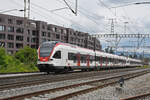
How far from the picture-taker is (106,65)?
36.8 metres

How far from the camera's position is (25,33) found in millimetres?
67188

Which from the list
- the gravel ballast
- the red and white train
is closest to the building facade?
the red and white train

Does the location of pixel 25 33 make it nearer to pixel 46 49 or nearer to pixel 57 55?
pixel 46 49

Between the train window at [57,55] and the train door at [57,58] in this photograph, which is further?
the train window at [57,55]

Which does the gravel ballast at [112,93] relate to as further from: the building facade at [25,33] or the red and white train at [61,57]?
the building facade at [25,33]

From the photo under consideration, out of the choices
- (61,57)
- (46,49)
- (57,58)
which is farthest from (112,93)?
(46,49)

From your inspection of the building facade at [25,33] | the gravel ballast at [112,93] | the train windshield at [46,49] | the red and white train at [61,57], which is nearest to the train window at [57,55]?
the red and white train at [61,57]

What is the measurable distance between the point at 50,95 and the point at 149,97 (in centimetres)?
465

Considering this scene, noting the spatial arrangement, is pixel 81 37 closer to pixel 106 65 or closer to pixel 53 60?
pixel 106 65

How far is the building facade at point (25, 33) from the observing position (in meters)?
62.0

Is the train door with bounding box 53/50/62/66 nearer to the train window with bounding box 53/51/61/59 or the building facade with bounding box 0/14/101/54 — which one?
the train window with bounding box 53/51/61/59

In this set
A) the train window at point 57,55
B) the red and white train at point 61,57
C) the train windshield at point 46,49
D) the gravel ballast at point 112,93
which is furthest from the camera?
the train window at point 57,55

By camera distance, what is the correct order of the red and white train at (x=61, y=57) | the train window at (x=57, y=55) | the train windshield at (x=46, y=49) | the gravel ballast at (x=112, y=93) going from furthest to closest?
the train window at (x=57, y=55), the train windshield at (x=46, y=49), the red and white train at (x=61, y=57), the gravel ballast at (x=112, y=93)

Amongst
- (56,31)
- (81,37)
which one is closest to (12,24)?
(56,31)
